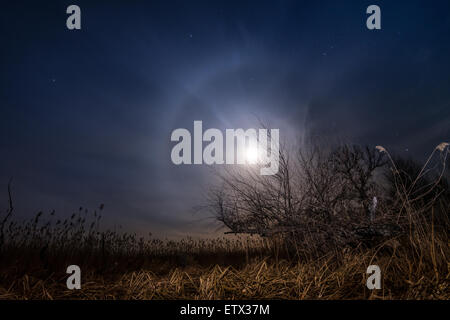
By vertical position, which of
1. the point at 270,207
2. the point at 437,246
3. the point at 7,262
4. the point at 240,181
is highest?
the point at 240,181

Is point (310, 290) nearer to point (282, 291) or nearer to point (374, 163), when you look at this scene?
point (282, 291)

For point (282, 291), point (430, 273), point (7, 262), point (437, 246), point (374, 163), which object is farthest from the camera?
point (374, 163)

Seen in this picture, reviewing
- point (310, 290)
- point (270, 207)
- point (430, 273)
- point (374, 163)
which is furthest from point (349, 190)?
point (374, 163)

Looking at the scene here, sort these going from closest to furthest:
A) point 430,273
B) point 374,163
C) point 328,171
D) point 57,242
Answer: point 430,273 → point 328,171 → point 57,242 → point 374,163

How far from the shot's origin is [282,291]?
236 cm

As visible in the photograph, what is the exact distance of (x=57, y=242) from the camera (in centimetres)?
680

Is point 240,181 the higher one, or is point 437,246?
point 240,181

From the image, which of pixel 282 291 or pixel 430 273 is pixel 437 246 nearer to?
pixel 430 273
